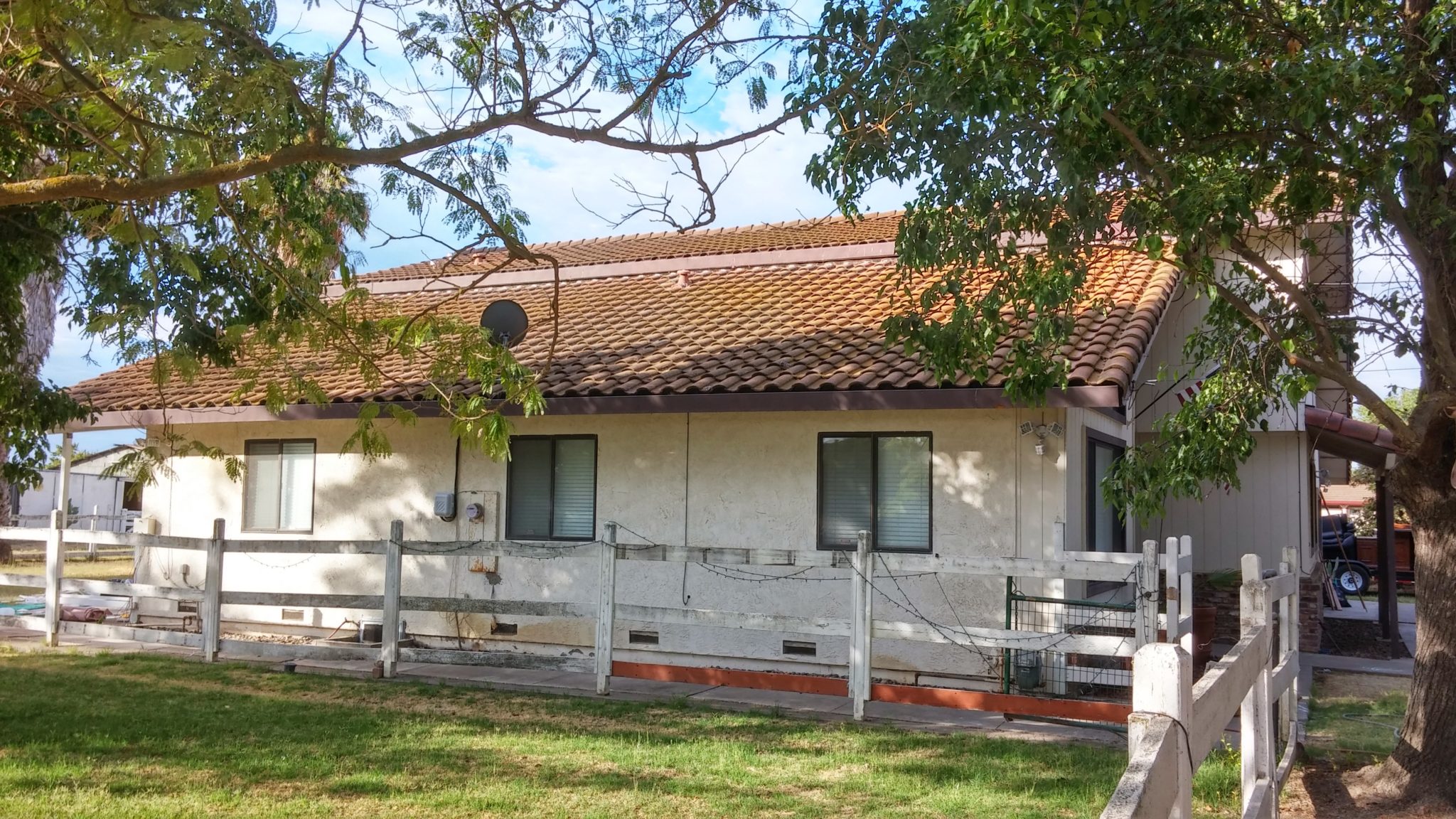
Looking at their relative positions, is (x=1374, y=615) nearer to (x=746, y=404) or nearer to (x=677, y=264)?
(x=677, y=264)

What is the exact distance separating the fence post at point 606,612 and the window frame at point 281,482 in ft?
18.5

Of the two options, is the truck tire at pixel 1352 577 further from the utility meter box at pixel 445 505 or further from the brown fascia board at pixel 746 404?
the utility meter box at pixel 445 505

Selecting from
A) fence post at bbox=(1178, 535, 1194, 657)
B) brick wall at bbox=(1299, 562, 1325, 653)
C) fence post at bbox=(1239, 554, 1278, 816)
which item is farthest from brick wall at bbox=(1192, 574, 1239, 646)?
fence post at bbox=(1239, 554, 1278, 816)

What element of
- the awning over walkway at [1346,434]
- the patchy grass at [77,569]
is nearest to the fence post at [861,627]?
the awning over walkway at [1346,434]

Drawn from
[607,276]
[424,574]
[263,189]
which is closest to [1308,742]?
[263,189]

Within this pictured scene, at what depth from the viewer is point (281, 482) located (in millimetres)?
15445

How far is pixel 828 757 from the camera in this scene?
8.45 meters

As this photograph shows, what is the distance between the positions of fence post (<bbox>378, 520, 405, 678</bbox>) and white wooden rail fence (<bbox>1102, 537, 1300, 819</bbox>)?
7.21 meters

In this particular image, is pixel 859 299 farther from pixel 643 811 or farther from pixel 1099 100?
pixel 643 811

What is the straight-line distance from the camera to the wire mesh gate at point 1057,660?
33.9 ft

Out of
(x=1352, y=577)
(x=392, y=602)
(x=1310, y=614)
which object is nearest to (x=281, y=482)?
(x=392, y=602)

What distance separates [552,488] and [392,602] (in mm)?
2662

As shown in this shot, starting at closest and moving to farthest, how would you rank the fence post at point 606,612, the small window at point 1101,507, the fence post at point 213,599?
the fence post at point 606,612
the fence post at point 213,599
the small window at point 1101,507

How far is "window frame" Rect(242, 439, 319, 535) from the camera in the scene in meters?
15.2
